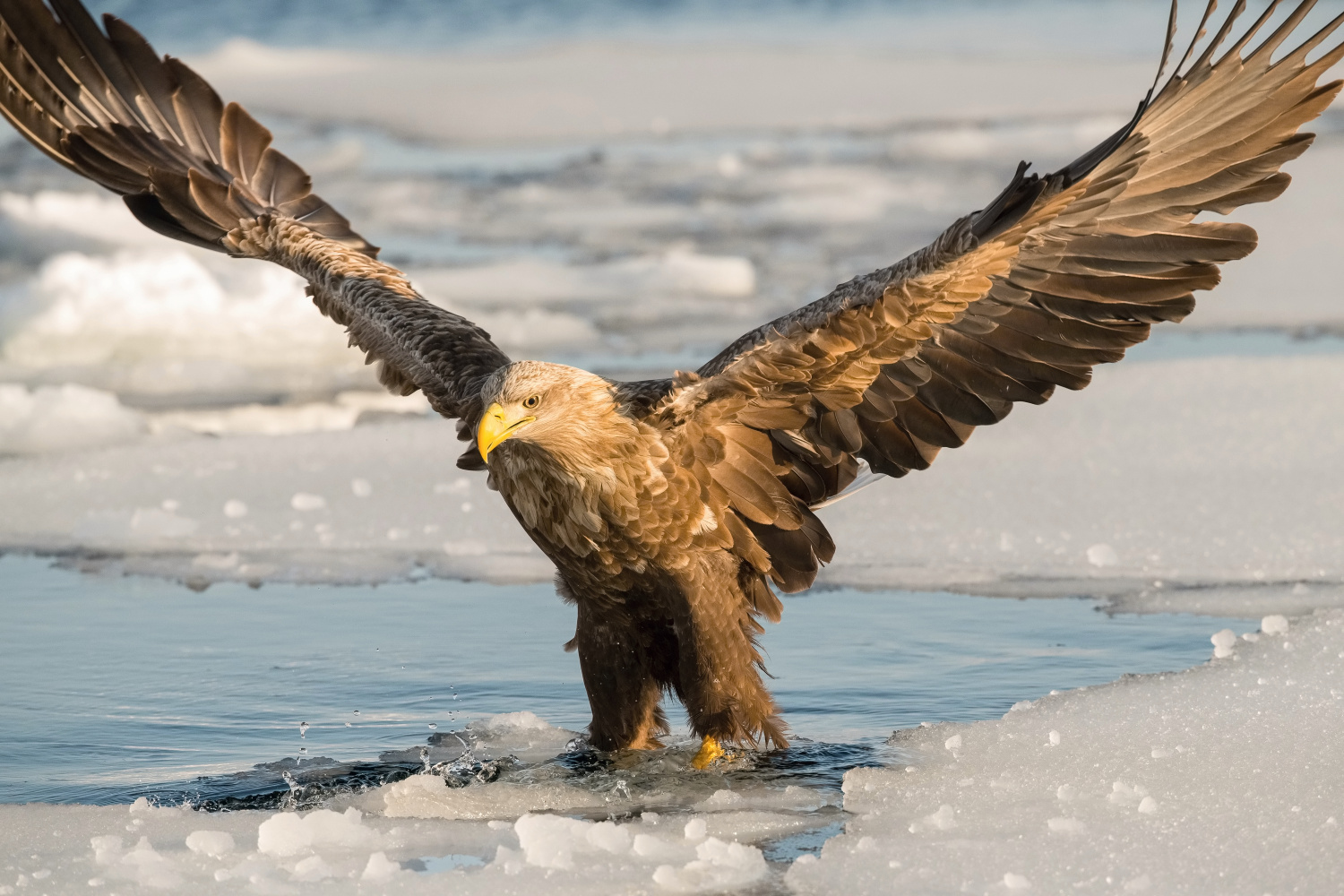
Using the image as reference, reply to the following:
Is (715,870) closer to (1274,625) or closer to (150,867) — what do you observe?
(150,867)

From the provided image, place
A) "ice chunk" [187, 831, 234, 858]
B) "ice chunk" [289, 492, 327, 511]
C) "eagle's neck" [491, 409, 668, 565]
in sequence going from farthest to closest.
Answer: "ice chunk" [289, 492, 327, 511], "eagle's neck" [491, 409, 668, 565], "ice chunk" [187, 831, 234, 858]

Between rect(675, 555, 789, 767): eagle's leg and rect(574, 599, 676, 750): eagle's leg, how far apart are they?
0.46 ft

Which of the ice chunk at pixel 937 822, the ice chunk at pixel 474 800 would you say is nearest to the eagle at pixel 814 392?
the ice chunk at pixel 474 800

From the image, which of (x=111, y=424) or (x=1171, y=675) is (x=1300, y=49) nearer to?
(x=1171, y=675)

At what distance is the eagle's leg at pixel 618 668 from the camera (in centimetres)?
525

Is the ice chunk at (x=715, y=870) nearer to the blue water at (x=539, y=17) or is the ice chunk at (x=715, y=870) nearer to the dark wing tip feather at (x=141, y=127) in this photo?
the dark wing tip feather at (x=141, y=127)

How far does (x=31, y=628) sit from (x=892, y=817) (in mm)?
3256

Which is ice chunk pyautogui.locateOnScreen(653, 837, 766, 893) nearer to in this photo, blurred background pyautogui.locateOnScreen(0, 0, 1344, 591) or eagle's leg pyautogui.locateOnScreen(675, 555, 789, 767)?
eagle's leg pyautogui.locateOnScreen(675, 555, 789, 767)

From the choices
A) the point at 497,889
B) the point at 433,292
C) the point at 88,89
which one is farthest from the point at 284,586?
the point at 433,292

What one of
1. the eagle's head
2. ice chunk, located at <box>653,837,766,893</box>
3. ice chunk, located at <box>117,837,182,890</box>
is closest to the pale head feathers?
the eagle's head

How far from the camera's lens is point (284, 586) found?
6809mm

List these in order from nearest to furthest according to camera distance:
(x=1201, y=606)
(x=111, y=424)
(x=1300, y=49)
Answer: (x=1300, y=49) < (x=1201, y=606) < (x=111, y=424)

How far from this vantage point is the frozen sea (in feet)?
13.9

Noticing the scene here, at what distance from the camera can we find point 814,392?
492 centimetres
